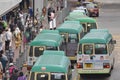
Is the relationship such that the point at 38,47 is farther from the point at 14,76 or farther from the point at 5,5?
the point at 14,76

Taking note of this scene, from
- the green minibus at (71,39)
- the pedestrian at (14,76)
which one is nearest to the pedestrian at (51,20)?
the green minibus at (71,39)

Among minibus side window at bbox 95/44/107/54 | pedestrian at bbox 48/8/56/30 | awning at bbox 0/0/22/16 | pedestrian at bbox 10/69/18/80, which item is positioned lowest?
pedestrian at bbox 10/69/18/80

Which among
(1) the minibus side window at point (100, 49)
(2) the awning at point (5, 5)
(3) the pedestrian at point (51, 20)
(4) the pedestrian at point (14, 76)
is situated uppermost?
(2) the awning at point (5, 5)

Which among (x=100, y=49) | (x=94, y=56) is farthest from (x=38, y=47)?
(x=100, y=49)

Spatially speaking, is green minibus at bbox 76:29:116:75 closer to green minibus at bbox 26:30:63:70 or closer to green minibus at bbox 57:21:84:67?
green minibus at bbox 26:30:63:70

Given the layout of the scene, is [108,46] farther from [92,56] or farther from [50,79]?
[50,79]

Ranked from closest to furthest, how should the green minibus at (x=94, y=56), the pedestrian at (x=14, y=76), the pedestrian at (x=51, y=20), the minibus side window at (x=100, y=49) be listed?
the pedestrian at (x=14, y=76), the green minibus at (x=94, y=56), the minibus side window at (x=100, y=49), the pedestrian at (x=51, y=20)

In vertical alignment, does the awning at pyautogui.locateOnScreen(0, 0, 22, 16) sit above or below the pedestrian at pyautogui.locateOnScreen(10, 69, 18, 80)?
above

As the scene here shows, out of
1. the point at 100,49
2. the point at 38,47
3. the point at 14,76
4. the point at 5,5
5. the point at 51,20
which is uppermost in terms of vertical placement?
the point at 5,5

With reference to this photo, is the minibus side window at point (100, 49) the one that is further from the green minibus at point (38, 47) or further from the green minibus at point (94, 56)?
the green minibus at point (38, 47)

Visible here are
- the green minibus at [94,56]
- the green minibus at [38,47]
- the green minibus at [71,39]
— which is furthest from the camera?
the green minibus at [71,39]

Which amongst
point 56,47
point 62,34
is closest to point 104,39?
point 56,47

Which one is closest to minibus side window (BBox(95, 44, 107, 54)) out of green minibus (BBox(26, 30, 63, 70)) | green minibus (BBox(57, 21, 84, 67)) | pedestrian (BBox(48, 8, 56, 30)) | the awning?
green minibus (BBox(26, 30, 63, 70))

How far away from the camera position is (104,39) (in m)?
28.4
